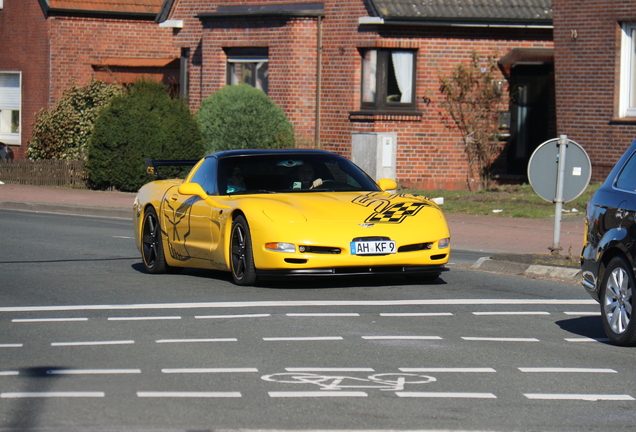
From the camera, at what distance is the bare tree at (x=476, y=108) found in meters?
26.1

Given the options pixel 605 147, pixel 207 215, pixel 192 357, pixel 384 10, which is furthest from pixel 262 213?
pixel 384 10

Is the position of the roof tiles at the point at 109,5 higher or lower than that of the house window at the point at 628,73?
higher

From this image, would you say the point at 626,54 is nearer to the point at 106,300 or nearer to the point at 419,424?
the point at 106,300

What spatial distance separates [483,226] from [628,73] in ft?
22.4

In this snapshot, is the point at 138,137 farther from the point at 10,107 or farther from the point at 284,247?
the point at 284,247

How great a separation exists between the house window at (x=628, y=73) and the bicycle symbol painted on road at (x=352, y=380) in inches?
681

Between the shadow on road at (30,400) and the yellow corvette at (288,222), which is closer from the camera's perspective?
the shadow on road at (30,400)

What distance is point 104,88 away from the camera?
32.6m

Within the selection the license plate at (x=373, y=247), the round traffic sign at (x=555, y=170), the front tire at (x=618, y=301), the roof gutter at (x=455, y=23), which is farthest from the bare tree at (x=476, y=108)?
the front tire at (x=618, y=301)

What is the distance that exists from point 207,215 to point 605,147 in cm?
1350

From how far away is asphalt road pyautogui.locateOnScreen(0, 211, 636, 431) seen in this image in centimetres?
588

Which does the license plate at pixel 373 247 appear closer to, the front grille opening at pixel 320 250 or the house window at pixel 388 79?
the front grille opening at pixel 320 250

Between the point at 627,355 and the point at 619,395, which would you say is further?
the point at 627,355

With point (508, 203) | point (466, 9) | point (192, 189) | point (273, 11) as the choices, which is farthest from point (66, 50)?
point (192, 189)
